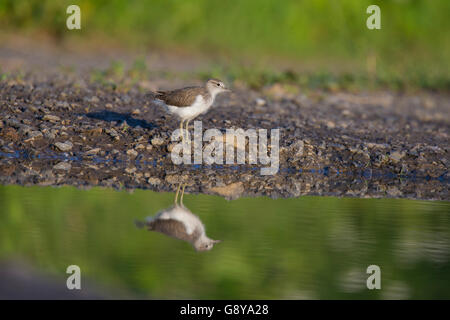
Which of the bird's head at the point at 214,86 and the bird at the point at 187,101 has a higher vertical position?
the bird's head at the point at 214,86

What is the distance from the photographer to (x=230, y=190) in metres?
9.04

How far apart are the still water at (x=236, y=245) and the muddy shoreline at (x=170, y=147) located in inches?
25.4

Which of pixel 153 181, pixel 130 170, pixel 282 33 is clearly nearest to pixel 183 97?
pixel 130 170

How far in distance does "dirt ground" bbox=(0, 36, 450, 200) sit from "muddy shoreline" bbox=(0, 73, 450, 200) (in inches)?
0.6

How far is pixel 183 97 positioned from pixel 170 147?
687mm

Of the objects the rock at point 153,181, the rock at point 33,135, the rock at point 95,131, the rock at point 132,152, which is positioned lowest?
the rock at point 153,181

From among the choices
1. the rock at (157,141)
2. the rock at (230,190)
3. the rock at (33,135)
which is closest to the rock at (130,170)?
the rock at (157,141)

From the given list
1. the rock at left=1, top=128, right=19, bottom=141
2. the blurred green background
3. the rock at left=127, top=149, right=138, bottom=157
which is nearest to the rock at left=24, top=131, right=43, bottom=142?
the rock at left=1, top=128, right=19, bottom=141

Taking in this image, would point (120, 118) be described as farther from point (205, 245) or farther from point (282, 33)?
point (282, 33)

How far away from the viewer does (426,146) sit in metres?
11.3

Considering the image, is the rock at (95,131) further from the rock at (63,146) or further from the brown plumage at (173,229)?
the brown plumage at (173,229)

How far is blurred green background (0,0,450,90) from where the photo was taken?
59.1 ft

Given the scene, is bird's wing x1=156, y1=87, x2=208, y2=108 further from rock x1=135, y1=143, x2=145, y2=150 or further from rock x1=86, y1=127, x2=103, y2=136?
rock x1=86, y1=127, x2=103, y2=136

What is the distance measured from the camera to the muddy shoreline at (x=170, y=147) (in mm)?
9266
